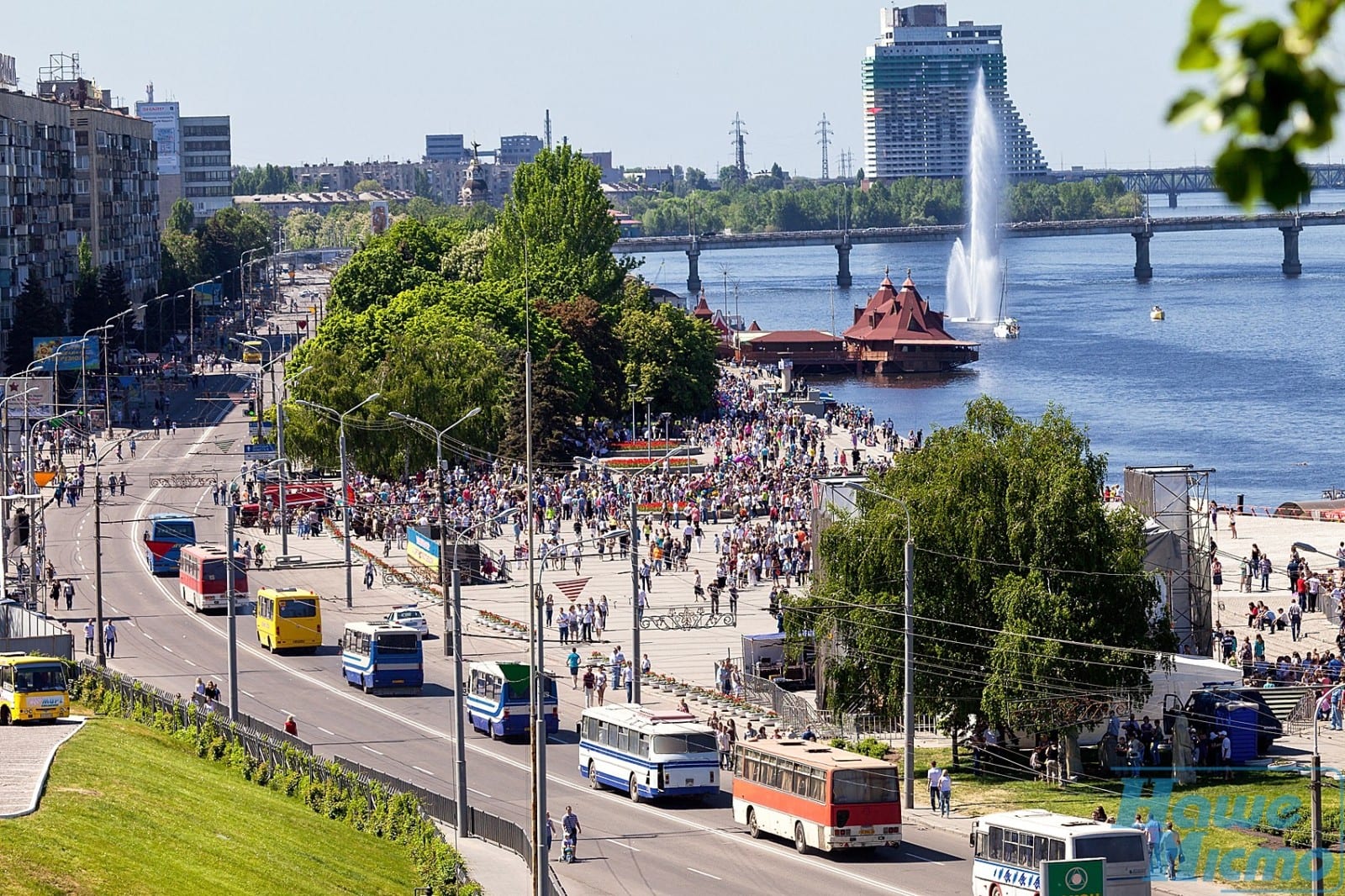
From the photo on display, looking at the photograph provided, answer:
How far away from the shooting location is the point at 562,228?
123 meters

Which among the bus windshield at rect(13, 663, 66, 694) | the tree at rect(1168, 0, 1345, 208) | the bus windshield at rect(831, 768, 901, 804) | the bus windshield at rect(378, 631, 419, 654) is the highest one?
the tree at rect(1168, 0, 1345, 208)

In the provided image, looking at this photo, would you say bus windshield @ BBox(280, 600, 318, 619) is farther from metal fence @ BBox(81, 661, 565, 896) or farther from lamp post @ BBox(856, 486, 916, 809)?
lamp post @ BBox(856, 486, 916, 809)

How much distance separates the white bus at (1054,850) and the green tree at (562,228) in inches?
3631

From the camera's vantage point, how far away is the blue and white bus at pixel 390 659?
47000 millimetres

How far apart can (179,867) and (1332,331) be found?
169 metres

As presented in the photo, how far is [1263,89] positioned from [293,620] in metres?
50.6

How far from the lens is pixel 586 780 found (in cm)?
3866

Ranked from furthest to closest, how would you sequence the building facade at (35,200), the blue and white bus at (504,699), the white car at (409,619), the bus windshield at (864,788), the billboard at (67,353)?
→ the building facade at (35,200), the billboard at (67,353), the white car at (409,619), the blue and white bus at (504,699), the bus windshield at (864,788)

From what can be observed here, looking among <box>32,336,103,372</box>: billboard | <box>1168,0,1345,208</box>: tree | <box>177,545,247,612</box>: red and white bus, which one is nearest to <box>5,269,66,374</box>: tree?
<box>32,336,103,372</box>: billboard

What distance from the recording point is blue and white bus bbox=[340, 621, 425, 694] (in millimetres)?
47000

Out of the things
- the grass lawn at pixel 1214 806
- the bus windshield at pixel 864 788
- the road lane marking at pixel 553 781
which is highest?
the bus windshield at pixel 864 788

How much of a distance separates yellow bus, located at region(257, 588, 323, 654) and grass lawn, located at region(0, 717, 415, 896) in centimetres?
1810

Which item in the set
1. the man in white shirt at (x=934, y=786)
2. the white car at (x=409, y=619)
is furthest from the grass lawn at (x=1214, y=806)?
the white car at (x=409, y=619)

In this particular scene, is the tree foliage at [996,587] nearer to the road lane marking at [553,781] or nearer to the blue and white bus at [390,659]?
the road lane marking at [553,781]
